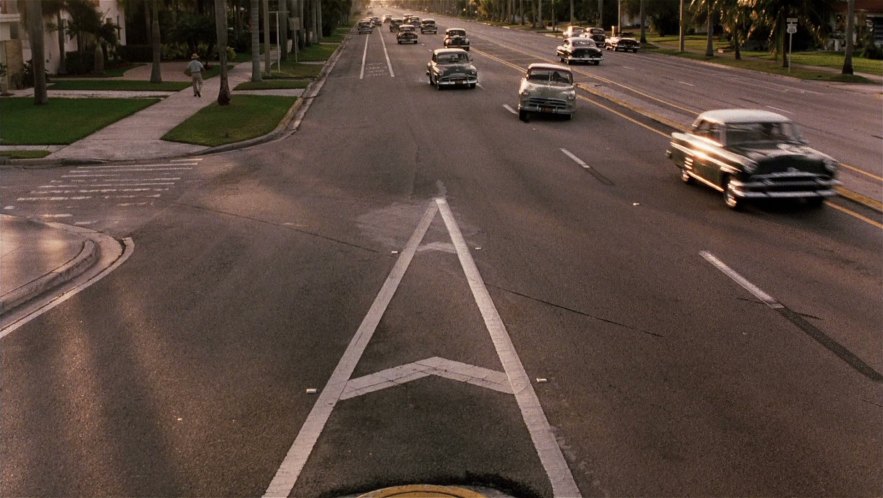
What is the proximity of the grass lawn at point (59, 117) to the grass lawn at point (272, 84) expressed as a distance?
628 cm

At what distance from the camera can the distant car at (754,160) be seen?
612 inches

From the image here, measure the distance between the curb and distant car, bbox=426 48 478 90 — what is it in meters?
27.3

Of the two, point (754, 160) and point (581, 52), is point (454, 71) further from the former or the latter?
point (754, 160)

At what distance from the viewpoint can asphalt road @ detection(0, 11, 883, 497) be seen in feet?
22.6

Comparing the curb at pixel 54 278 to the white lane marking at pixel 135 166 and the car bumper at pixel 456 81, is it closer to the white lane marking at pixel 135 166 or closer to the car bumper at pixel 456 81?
the white lane marking at pixel 135 166

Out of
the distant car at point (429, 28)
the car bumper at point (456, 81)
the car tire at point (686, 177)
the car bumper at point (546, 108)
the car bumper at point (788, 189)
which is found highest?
the distant car at point (429, 28)

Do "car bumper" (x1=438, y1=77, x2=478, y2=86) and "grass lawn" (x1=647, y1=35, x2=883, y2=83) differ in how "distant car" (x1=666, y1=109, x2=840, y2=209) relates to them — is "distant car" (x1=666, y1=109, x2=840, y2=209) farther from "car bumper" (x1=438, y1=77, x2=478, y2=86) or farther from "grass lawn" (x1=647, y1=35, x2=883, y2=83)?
"grass lawn" (x1=647, y1=35, x2=883, y2=83)

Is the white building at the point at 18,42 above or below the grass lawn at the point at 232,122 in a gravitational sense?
above

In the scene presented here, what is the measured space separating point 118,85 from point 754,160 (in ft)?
117

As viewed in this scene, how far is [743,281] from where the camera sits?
11.8 meters

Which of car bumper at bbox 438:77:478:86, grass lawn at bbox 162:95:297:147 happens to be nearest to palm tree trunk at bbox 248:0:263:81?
grass lawn at bbox 162:95:297:147

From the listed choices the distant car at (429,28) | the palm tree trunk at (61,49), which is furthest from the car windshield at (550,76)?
the distant car at (429,28)

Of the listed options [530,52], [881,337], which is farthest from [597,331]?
[530,52]

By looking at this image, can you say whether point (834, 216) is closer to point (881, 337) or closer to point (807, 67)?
point (881, 337)
